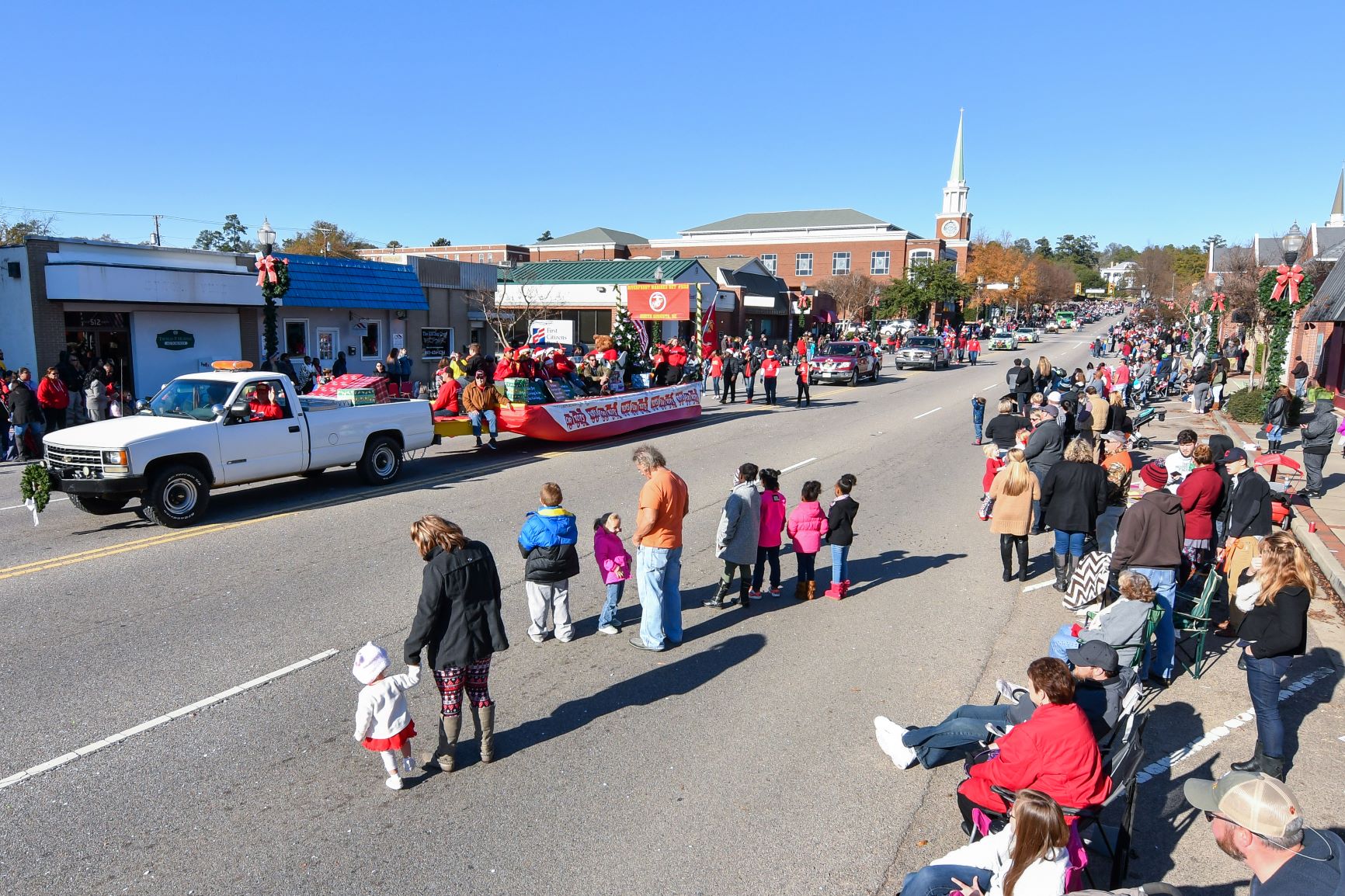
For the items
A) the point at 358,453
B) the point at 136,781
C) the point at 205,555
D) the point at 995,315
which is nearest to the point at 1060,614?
the point at 136,781

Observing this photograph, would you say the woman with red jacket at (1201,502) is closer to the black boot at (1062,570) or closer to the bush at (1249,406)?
the black boot at (1062,570)

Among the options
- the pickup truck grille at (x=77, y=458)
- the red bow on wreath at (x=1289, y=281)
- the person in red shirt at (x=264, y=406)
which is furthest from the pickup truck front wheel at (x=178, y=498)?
the red bow on wreath at (x=1289, y=281)

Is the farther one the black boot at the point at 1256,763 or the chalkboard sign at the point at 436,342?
the chalkboard sign at the point at 436,342

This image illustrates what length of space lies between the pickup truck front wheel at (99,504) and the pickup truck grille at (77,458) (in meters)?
0.48

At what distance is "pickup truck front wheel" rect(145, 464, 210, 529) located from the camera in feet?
35.1

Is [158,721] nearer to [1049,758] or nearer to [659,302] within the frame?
[1049,758]

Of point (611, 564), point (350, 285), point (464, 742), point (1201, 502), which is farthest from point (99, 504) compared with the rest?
point (350, 285)

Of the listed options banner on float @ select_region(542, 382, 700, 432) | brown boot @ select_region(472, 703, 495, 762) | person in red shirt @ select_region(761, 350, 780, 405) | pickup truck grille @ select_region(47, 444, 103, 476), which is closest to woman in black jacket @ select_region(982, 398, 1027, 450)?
banner on float @ select_region(542, 382, 700, 432)

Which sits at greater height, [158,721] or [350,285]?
[350,285]

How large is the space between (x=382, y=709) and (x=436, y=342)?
97.9ft

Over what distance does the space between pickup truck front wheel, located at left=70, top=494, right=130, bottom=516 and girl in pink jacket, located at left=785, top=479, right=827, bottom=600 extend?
8239mm

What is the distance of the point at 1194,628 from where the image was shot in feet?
24.7

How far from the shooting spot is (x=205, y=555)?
31.8 ft

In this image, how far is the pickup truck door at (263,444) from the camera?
1155 cm
